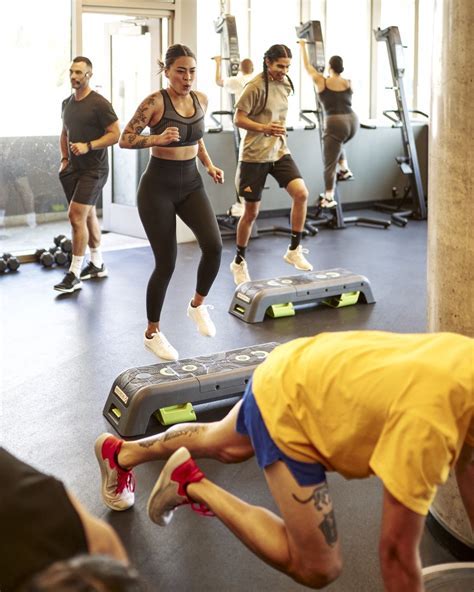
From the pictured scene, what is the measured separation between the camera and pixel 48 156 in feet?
23.1

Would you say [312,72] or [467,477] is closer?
[467,477]

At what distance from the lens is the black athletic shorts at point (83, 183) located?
5.92 metres

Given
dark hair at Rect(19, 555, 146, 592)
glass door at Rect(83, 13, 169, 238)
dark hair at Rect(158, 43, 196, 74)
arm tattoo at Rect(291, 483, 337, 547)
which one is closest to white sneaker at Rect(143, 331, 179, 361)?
dark hair at Rect(158, 43, 196, 74)

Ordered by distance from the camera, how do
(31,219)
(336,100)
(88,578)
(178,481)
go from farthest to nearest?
(336,100), (31,219), (178,481), (88,578)

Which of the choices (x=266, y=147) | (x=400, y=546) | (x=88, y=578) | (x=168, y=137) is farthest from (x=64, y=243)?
(x=88, y=578)

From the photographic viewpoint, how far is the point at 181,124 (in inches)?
156

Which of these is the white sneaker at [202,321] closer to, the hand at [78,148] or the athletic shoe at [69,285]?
the hand at [78,148]

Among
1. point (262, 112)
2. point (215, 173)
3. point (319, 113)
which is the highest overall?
point (319, 113)

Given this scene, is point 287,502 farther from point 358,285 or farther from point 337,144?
point 337,144

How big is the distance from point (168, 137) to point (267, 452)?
223 cm

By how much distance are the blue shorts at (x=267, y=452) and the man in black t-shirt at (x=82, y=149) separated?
3828 mm

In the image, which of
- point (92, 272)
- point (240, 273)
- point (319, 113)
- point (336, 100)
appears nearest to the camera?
point (240, 273)

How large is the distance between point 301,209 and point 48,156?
256 centimetres

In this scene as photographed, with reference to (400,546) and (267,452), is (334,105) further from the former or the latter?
(400,546)
